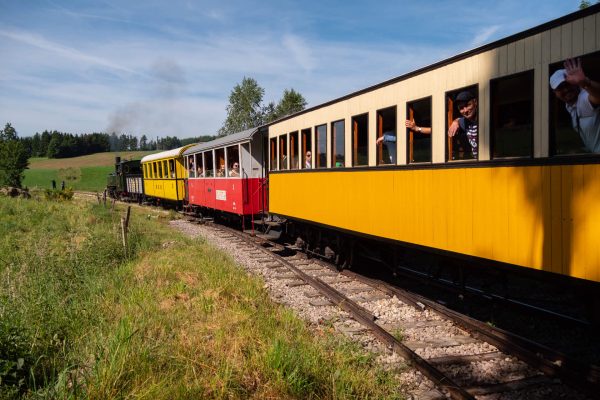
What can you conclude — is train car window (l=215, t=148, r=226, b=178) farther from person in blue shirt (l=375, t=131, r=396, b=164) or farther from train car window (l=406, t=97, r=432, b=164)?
train car window (l=406, t=97, r=432, b=164)

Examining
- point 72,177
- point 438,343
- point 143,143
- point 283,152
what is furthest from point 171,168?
point 143,143

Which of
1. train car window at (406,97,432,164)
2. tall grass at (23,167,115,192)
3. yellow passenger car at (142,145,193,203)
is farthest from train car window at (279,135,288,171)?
tall grass at (23,167,115,192)

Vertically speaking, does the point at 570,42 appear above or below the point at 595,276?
above

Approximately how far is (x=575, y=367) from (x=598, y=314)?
543 mm

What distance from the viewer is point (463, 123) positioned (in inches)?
223

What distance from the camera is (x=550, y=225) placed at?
14.6 feet

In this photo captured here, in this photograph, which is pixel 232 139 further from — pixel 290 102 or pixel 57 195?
pixel 290 102

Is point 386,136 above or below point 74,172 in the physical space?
below

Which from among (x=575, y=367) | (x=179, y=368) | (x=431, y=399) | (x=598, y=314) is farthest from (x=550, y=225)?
(x=179, y=368)

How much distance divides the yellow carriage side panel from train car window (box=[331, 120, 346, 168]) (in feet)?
1.54

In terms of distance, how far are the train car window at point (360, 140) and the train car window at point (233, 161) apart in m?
6.84

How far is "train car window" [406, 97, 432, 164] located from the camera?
245 inches

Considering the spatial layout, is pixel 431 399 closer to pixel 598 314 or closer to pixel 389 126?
pixel 598 314

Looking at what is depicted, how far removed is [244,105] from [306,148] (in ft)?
186
